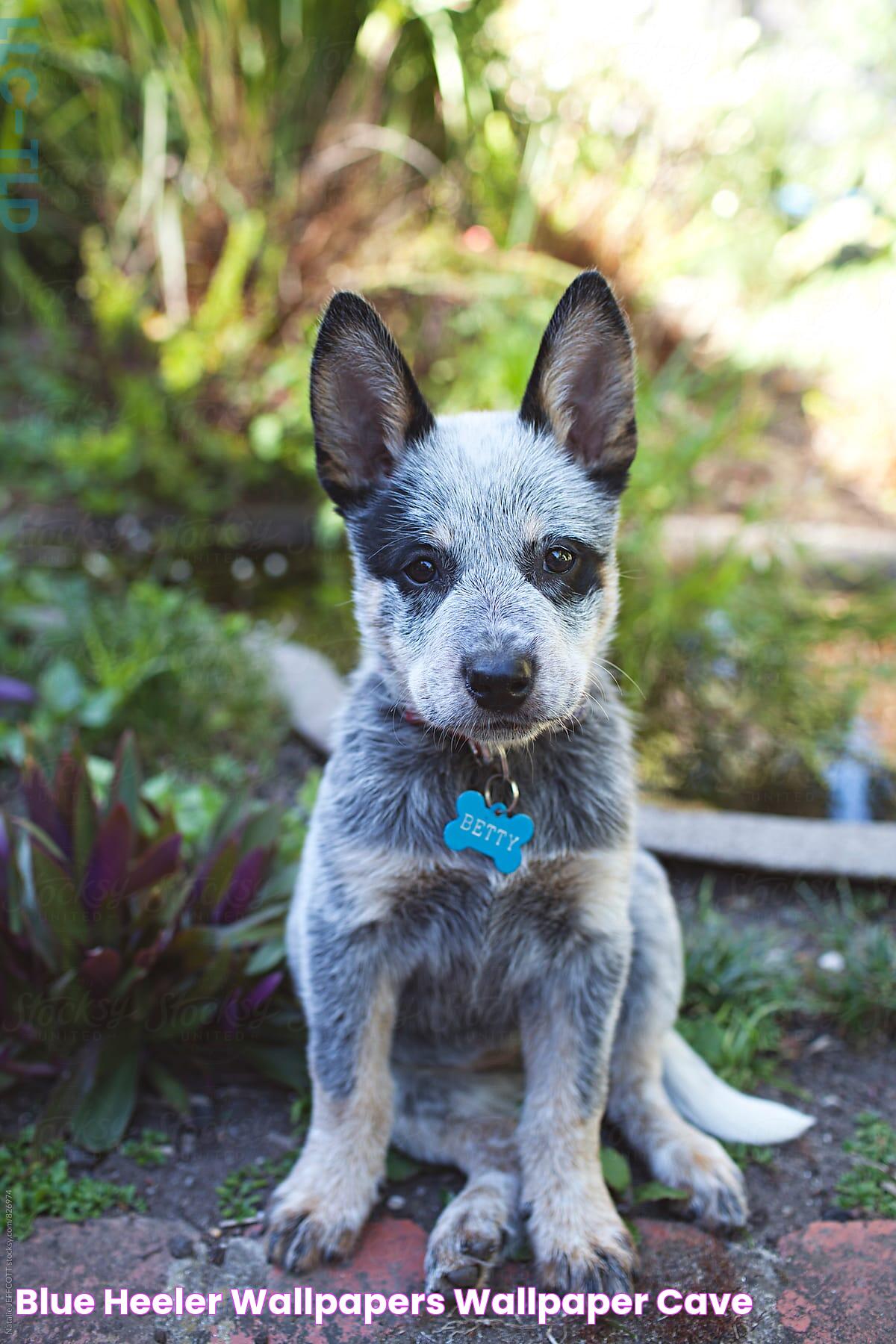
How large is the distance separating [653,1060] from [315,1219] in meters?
0.86

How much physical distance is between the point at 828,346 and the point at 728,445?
4.55ft

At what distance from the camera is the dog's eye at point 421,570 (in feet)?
6.84

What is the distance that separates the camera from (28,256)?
7418mm

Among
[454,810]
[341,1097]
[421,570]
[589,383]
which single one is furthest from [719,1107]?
[589,383]

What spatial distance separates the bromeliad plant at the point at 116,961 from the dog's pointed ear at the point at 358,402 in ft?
3.57

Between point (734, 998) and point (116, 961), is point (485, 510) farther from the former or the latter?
point (734, 998)

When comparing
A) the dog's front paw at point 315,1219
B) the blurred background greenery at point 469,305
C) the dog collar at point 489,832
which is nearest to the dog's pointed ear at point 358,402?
the dog collar at point 489,832

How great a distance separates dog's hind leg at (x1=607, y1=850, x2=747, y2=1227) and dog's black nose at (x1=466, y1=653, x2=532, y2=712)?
2.73 feet

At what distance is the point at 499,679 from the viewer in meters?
1.83

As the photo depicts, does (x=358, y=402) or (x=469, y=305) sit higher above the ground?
(x=469, y=305)

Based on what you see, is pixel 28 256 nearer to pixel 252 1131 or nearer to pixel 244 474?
pixel 244 474

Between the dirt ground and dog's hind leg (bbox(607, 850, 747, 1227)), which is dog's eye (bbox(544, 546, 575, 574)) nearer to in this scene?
dog's hind leg (bbox(607, 850, 747, 1227))

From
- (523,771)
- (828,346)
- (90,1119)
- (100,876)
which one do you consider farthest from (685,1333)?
(828,346)

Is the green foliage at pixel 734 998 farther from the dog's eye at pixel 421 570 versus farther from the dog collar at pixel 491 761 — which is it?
the dog's eye at pixel 421 570
